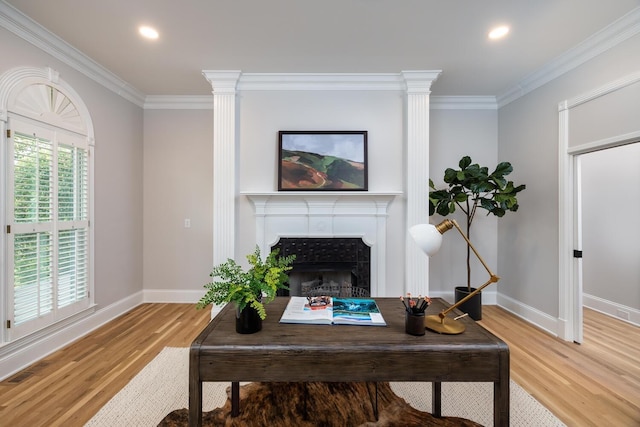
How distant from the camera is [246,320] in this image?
4.33ft

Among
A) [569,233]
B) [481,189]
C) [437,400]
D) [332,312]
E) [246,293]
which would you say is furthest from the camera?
[481,189]

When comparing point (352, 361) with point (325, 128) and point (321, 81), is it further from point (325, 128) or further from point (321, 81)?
point (321, 81)

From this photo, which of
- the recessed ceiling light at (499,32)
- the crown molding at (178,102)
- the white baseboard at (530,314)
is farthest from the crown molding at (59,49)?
the white baseboard at (530,314)

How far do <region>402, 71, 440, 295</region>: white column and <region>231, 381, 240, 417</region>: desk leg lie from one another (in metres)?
2.18

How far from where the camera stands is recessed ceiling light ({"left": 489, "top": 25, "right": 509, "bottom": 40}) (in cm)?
238

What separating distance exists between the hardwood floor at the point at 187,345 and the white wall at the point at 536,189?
476mm

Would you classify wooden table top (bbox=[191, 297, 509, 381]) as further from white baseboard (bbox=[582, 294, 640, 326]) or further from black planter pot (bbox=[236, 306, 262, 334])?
white baseboard (bbox=[582, 294, 640, 326])

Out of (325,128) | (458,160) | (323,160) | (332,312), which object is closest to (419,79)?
(325,128)

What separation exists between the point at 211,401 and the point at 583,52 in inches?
169

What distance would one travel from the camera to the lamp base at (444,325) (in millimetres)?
1328

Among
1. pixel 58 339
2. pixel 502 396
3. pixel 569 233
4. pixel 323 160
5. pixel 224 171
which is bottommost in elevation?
pixel 58 339

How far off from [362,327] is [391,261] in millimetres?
2027

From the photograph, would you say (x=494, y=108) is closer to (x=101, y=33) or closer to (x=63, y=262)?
(x=101, y=33)

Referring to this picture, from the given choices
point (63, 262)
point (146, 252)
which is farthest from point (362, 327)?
point (146, 252)
